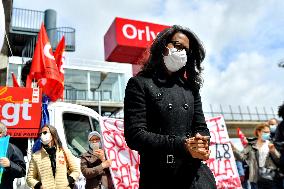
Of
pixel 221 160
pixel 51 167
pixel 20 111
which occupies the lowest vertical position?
pixel 51 167

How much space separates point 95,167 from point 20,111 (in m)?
1.76

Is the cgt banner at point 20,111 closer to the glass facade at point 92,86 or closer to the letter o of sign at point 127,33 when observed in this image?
the letter o of sign at point 127,33

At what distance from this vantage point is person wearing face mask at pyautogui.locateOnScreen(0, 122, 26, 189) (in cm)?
471

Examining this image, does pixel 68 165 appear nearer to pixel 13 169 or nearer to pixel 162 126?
pixel 13 169

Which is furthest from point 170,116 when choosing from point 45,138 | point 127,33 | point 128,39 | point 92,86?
point 92,86

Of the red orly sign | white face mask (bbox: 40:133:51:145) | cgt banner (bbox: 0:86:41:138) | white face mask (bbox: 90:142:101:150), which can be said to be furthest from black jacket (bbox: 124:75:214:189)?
the red orly sign

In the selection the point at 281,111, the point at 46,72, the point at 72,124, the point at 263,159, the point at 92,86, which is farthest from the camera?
the point at 92,86

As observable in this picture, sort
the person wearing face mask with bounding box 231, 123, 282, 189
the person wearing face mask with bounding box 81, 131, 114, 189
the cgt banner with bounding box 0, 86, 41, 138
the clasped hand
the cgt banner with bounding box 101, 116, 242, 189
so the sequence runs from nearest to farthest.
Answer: the clasped hand
the person wearing face mask with bounding box 231, 123, 282, 189
the person wearing face mask with bounding box 81, 131, 114, 189
the cgt banner with bounding box 0, 86, 41, 138
the cgt banner with bounding box 101, 116, 242, 189

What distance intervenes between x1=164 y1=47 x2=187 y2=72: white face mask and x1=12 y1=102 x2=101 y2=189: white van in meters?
4.51

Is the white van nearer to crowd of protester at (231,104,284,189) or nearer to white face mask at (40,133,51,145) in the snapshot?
white face mask at (40,133,51,145)

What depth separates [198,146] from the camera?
159 cm

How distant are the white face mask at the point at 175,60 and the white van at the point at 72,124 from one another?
14.8ft

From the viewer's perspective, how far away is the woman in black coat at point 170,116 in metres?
1.67

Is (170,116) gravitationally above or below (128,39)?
below
